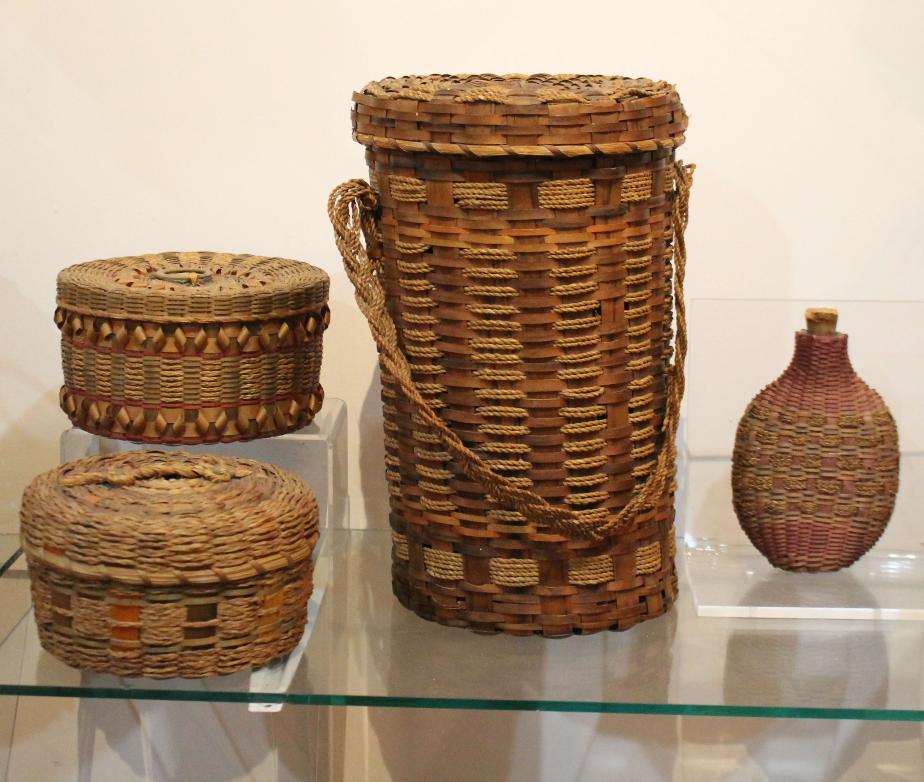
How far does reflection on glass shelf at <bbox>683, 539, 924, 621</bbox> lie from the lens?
104 centimetres

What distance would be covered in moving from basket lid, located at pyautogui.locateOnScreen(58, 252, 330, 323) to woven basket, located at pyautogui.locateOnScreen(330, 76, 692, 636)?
105 mm

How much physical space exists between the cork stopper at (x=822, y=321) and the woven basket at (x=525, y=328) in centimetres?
11

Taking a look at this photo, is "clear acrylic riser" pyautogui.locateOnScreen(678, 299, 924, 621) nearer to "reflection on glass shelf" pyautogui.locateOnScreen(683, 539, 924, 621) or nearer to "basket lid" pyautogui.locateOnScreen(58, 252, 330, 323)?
"reflection on glass shelf" pyautogui.locateOnScreen(683, 539, 924, 621)

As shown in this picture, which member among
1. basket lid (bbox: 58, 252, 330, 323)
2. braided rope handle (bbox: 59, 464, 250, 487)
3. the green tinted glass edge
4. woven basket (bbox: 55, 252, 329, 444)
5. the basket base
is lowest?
the green tinted glass edge

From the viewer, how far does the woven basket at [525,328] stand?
35.1 inches

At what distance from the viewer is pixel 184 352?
1.01 m

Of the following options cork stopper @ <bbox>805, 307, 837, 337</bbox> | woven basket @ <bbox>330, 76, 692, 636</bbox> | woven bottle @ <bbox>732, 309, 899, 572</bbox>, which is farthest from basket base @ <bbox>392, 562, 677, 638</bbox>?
cork stopper @ <bbox>805, 307, 837, 337</bbox>

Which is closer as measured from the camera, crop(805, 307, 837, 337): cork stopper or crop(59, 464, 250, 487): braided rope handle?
crop(59, 464, 250, 487): braided rope handle

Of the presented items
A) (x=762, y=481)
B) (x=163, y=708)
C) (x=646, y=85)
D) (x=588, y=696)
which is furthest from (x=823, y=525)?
(x=163, y=708)

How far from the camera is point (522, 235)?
90 cm

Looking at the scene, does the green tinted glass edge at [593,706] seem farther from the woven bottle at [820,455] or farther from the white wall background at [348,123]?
the white wall background at [348,123]

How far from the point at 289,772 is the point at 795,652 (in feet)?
1.85

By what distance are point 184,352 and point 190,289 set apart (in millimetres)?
48

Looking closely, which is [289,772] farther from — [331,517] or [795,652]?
[795,652]
